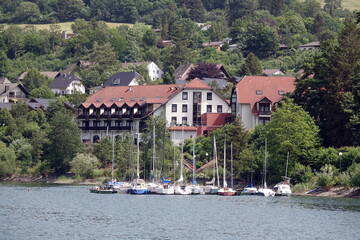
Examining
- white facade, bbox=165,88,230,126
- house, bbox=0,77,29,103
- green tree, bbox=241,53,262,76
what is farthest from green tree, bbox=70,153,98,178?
house, bbox=0,77,29,103

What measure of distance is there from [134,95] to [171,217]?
65.6 m

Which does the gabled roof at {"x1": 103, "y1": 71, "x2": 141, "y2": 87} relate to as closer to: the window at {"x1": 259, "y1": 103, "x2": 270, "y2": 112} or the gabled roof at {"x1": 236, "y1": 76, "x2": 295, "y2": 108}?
the gabled roof at {"x1": 236, "y1": 76, "x2": 295, "y2": 108}

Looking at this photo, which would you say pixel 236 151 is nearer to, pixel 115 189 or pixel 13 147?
pixel 115 189

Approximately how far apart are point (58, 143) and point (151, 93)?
18.7 meters

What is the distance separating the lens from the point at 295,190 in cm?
9538

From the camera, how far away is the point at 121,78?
171125 mm

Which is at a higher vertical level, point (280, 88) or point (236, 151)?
point (280, 88)

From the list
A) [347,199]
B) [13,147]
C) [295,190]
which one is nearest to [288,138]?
[295,190]

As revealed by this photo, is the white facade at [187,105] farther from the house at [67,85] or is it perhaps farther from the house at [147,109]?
the house at [67,85]

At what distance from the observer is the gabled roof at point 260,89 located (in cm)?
12344

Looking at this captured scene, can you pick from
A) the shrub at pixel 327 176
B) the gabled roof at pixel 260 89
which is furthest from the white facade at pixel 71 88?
the shrub at pixel 327 176

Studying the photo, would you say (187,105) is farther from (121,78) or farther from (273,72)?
(273,72)

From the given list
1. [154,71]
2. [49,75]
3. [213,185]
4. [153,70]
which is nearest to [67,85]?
[49,75]

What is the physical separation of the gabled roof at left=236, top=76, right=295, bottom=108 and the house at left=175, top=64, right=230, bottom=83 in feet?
134
